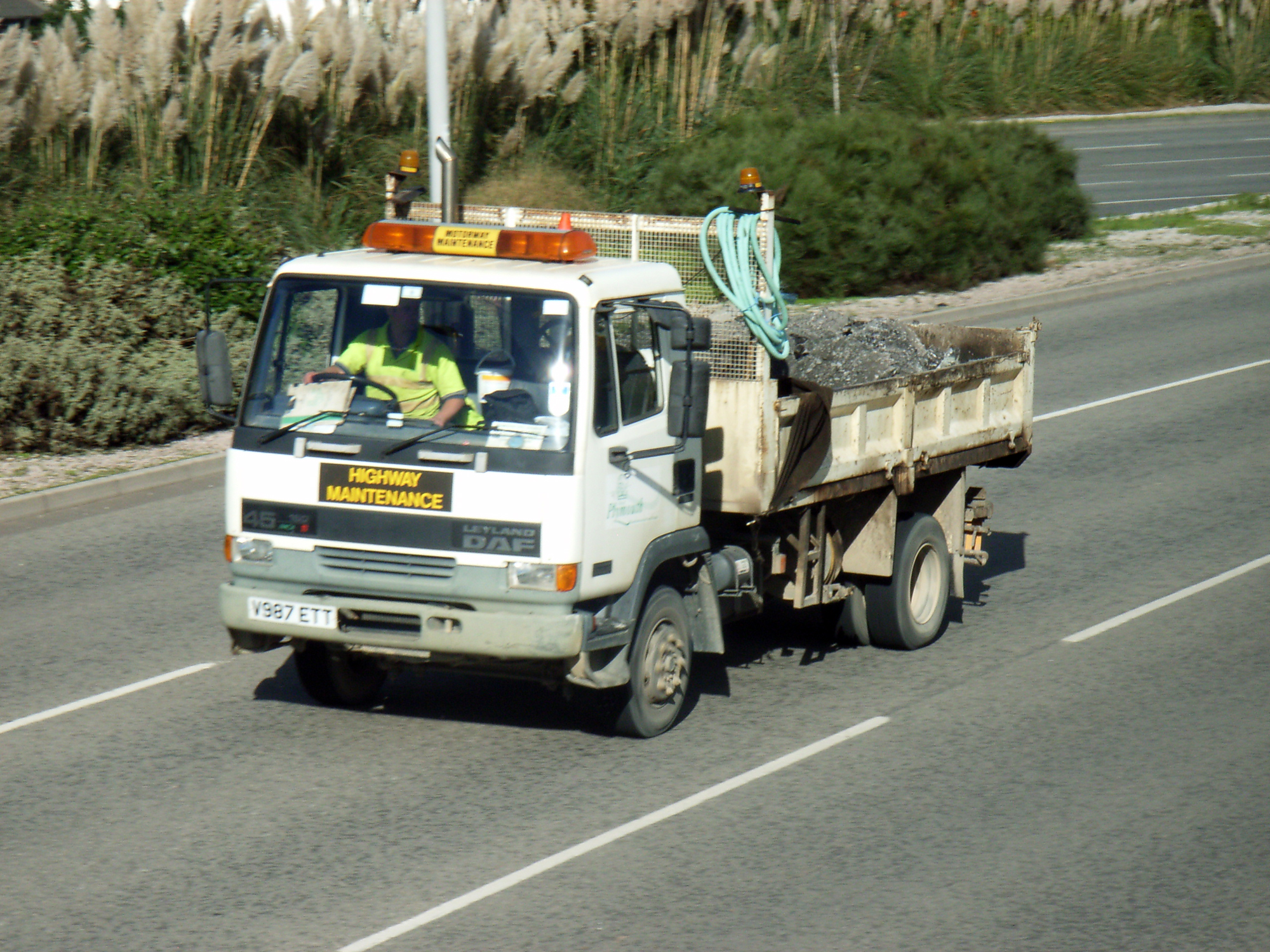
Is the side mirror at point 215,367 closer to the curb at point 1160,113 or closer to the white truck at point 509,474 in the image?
the white truck at point 509,474

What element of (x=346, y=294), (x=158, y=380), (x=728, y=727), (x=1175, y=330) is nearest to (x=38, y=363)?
(x=158, y=380)

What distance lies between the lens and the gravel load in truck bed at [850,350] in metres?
9.64

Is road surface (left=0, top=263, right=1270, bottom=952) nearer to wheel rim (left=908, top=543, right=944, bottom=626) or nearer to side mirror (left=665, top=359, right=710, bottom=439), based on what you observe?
wheel rim (left=908, top=543, right=944, bottom=626)

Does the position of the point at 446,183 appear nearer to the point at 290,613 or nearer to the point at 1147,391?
the point at 290,613

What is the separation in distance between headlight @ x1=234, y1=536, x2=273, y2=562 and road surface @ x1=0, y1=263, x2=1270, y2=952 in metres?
0.91

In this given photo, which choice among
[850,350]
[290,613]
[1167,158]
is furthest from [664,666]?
[1167,158]

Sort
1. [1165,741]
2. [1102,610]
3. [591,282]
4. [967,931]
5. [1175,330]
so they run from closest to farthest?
1. [967,931]
2. [591,282]
3. [1165,741]
4. [1102,610]
5. [1175,330]

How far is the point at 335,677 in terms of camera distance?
321 inches

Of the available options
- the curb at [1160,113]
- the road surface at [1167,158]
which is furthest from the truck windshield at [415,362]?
the curb at [1160,113]

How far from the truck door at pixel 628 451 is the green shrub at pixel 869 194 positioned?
43.1ft

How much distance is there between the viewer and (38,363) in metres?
14.1

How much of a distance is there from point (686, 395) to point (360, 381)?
57.7 inches

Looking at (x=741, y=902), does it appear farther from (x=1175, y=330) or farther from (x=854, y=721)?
(x=1175, y=330)

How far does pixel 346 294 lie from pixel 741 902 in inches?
128
